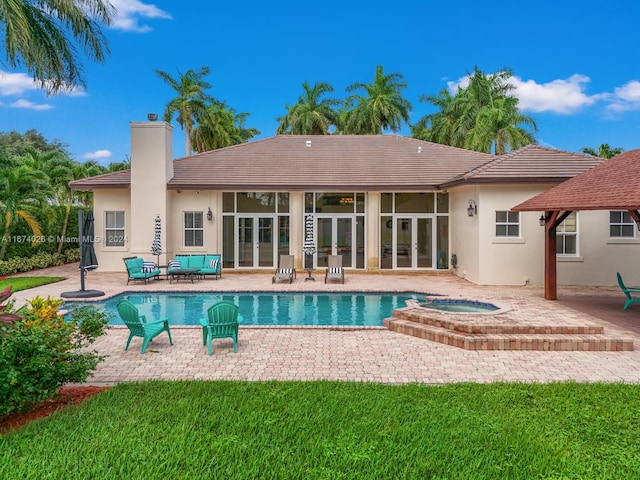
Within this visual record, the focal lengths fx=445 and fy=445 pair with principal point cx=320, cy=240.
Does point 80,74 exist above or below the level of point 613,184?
above

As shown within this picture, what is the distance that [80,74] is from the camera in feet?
41.8

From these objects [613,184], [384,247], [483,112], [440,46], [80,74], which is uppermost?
[440,46]

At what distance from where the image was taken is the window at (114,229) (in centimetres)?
1884

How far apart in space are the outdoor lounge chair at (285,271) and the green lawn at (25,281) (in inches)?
319

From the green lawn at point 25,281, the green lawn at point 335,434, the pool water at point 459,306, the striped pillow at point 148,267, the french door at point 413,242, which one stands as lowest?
the green lawn at point 335,434

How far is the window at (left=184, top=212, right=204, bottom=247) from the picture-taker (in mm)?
19062

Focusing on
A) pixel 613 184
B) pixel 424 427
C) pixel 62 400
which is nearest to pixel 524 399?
pixel 424 427

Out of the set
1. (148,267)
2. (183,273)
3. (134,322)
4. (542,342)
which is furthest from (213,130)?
(542,342)

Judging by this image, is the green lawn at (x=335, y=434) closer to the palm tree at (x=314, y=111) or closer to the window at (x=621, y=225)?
the window at (x=621, y=225)

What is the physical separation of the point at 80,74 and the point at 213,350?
9556 mm

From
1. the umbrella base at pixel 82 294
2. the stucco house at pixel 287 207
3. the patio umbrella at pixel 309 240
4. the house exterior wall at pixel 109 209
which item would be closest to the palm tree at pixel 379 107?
the stucco house at pixel 287 207

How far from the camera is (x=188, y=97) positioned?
36.8 metres

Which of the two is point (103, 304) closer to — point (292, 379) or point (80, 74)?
point (80, 74)

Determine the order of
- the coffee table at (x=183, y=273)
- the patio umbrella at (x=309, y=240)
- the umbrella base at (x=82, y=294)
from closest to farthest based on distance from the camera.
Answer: the umbrella base at (x=82, y=294), the coffee table at (x=183, y=273), the patio umbrella at (x=309, y=240)
